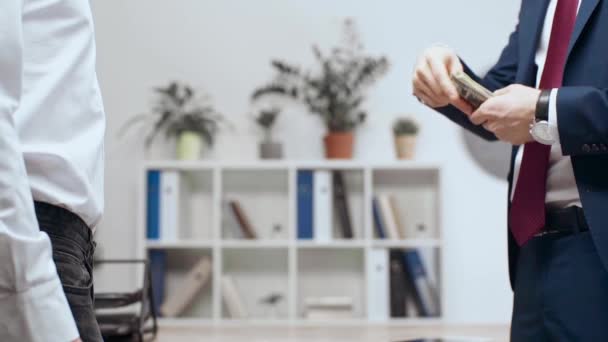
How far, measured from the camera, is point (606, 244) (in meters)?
1.10

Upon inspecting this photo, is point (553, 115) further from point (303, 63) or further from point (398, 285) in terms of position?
point (303, 63)

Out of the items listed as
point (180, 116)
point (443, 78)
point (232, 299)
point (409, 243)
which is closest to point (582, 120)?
point (443, 78)

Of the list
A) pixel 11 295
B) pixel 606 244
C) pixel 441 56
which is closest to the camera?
pixel 11 295

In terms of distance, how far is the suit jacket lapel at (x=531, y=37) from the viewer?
1.29 meters

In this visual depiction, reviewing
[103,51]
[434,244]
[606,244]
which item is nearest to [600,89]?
[606,244]

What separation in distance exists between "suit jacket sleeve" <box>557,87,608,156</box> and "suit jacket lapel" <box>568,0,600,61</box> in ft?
0.31

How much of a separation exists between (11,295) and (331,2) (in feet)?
10.6

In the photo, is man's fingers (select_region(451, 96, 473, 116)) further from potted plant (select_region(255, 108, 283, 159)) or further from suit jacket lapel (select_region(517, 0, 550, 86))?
potted plant (select_region(255, 108, 283, 159))

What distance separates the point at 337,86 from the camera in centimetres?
358

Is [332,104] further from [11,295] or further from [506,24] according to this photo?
[11,295]

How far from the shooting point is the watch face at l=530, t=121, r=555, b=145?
44.2 inches

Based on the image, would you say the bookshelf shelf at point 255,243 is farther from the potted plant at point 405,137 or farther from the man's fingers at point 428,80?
the man's fingers at point 428,80

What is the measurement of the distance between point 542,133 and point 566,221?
15 cm

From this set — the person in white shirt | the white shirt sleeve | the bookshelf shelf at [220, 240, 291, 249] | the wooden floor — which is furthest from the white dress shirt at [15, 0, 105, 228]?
the bookshelf shelf at [220, 240, 291, 249]
